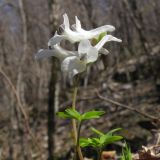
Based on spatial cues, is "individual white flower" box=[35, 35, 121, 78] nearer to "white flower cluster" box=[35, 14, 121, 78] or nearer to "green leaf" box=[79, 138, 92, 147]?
"white flower cluster" box=[35, 14, 121, 78]

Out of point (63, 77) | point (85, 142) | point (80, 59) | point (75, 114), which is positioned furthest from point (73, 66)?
point (63, 77)

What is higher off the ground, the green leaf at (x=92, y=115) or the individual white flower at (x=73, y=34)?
the individual white flower at (x=73, y=34)

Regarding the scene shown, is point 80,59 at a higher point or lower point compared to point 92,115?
higher

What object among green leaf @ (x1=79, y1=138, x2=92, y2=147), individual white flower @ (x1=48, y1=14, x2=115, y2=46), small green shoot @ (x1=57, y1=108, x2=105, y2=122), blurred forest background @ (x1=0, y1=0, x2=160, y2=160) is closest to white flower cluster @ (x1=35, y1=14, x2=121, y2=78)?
individual white flower @ (x1=48, y1=14, x2=115, y2=46)

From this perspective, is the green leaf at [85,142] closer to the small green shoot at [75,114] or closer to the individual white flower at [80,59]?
the small green shoot at [75,114]

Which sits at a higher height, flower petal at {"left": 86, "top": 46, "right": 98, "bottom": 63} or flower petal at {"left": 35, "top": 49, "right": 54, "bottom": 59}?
flower petal at {"left": 35, "top": 49, "right": 54, "bottom": 59}

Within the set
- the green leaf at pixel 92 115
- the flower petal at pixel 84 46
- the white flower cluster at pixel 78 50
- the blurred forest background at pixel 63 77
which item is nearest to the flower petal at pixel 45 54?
the white flower cluster at pixel 78 50

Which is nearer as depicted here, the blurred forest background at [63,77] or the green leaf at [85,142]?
the green leaf at [85,142]

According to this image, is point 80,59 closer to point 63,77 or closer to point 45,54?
point 45,54
